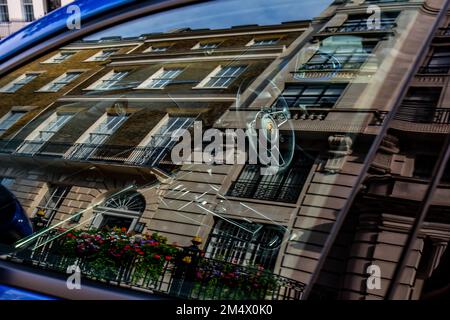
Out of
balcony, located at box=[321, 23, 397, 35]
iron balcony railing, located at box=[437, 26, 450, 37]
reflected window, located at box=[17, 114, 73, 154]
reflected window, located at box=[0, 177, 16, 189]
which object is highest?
balcony, located at box=[321, 23, 397, 35]

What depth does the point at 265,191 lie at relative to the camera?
1512mm

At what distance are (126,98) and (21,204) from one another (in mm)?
619

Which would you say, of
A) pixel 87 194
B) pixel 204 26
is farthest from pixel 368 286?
pixel 204 26

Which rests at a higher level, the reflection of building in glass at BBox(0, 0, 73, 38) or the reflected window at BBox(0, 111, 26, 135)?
the reflection of building in glass at BBox(0, 0, 73, 38)

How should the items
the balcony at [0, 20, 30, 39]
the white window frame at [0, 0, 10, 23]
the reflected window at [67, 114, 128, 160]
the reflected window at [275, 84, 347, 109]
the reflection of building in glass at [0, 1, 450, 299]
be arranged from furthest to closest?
the white window frame at [0, 0, 10, 23] → the balcony at [0, 20, 30, 39] → the reflected window at [67, 114, 128, 160] → the reflected window at [275, 84, 347, 109] → the reflection of building in glass at [0, 1, 450, 299]

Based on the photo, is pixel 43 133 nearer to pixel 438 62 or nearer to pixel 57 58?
pixel 57 58

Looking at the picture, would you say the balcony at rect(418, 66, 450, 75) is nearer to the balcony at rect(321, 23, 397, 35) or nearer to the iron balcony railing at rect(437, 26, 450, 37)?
the iron balcony railing at rect(437, 26, 450, 37)

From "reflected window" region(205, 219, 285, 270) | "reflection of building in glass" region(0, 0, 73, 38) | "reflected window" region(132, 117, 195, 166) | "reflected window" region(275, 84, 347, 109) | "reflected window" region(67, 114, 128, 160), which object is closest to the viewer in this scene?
"reflected window" region(205, 219, 285, 270)

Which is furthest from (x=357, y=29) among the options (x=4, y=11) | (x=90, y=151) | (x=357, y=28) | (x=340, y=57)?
(x=4, y=11)

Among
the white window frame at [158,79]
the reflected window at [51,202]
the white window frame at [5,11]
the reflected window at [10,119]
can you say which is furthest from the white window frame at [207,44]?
the white window frame at [5,11]

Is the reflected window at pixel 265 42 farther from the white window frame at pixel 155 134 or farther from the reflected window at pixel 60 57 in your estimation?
the reflected window at pixel 60 57

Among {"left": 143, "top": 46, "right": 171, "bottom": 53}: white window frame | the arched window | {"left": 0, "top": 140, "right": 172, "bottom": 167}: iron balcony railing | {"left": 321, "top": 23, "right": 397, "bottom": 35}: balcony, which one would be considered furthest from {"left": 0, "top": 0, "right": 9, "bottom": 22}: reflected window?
{"left": 321, "top": 23, "right": 397, "bottom": 35}: balcony

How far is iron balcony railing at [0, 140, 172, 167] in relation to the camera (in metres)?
1.75

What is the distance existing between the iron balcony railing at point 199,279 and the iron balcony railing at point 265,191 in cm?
23
